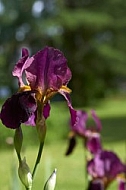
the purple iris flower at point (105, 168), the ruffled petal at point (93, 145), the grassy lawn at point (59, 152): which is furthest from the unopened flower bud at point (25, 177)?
the grassy lawn at point (59, 152)

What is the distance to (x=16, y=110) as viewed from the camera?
1.20 m

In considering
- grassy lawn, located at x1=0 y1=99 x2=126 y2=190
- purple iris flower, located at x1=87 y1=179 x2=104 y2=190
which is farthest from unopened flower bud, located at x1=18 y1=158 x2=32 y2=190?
grassy lawn, located at x1=0 y1=99 x2=126 y2=190

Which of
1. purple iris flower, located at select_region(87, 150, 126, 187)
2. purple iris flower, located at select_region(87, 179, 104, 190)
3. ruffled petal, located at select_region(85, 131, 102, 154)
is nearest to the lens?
purple iris flower, located at select_region(87, 179, 104, 190)

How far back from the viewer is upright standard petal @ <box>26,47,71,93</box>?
1.29 m

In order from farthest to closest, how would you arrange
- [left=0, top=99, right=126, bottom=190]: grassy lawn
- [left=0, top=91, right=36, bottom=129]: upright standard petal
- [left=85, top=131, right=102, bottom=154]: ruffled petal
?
[left=0, top=99, right=126, bottom=190]: grassy lawn, [left=85, top=131, right=102, bottom=154]: ruffled petal, [left=0, top=91, right=36, bottom=129]: upright standard petal

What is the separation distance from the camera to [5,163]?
8.34 meters

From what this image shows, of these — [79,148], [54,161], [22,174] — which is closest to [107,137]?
[79,148]

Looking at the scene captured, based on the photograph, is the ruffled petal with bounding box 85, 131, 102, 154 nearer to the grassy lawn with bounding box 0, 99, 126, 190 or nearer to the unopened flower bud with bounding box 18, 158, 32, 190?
the unopened flower bud with bounding box 18, 158, 32, 190

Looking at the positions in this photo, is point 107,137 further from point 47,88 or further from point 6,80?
point 47,88

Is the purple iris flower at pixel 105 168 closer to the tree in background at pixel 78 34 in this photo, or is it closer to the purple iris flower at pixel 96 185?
the purple iris flower at pixel 96 185

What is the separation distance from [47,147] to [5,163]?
8.10 feet

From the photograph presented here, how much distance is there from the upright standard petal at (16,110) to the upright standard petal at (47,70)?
78mm

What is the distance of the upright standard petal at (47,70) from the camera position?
4.22ft

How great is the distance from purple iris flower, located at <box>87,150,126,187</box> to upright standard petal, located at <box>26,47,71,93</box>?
A: 26.9 inches
